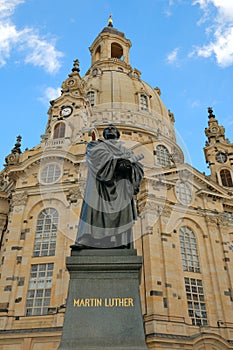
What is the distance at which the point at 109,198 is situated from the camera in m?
7.77

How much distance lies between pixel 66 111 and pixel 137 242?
14.1 metres

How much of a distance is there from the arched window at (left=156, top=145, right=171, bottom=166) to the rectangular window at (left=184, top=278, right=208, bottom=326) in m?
13.7

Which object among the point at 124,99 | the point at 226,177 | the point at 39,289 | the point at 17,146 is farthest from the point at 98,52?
the point at 39,289

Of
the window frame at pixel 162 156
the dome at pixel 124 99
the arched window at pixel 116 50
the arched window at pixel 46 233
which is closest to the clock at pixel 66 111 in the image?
the dome at pixel 124 99

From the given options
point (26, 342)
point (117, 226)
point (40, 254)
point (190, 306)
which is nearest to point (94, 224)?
point (117, 226)

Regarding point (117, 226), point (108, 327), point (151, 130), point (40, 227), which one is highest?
point (151, 130)

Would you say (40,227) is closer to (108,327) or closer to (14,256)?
(14,256)

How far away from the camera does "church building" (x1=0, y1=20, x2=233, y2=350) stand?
20.4 m

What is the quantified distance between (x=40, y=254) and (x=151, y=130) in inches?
796

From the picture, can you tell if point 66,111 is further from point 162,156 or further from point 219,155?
point 219,155

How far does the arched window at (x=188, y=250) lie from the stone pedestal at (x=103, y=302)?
19.2m

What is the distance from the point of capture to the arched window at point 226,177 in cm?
3413

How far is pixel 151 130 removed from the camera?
38.0 metres

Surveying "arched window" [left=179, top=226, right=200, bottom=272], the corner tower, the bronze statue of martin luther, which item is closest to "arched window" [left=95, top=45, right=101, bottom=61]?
the corner tower
